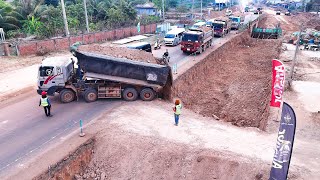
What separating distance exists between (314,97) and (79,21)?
3439 cm

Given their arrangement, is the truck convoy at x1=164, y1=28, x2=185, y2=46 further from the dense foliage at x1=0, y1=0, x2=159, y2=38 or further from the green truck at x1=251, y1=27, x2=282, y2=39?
the green truck at x1=251, y1=27, x2=282, y2=39

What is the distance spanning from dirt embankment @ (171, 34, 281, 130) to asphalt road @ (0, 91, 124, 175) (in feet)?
23.5

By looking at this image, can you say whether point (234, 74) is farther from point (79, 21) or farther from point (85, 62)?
point (79, 21)

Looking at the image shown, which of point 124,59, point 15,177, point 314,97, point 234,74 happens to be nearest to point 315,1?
point 234,74

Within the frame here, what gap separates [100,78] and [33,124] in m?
4.76

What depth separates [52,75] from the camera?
58.9 ft

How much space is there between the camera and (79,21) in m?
44.4

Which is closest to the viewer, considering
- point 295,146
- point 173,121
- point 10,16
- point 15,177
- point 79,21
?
point 15,177

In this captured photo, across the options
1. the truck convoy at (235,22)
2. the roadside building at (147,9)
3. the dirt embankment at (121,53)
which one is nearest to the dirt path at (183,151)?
the dirt embankment at (121,53)

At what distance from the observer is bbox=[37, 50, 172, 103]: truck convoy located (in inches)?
712

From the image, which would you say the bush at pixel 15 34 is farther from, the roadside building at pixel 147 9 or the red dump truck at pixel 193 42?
the roadside building at pixel 147 9

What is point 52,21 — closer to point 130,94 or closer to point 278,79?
point 130,94

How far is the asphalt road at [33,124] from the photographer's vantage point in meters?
13.1

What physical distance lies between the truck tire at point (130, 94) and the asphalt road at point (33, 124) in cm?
47
